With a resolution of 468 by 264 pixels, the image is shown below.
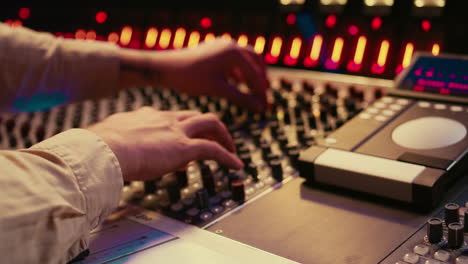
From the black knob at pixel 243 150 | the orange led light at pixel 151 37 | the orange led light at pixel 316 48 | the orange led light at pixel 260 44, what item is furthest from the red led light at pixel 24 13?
the black knob at pixel 243 150

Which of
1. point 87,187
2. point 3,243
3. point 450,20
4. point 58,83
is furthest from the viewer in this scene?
point 58,83

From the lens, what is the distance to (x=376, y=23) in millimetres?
1333

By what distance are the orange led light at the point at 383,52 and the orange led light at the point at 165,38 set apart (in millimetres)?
786

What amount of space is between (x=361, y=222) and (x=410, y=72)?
452 mm

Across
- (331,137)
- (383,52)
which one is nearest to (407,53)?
(383,52)

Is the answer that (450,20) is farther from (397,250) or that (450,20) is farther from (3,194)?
(3,194)

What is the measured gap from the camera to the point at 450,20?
1.20m

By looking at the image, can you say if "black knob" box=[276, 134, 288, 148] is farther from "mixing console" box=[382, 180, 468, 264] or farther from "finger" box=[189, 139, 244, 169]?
"mixing console" box=[382, 180, 468, 264]

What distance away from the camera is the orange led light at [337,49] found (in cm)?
140

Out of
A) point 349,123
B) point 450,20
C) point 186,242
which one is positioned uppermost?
point 450,20

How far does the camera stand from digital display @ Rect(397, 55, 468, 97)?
3.25 ft

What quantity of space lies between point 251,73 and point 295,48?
0.25 meters

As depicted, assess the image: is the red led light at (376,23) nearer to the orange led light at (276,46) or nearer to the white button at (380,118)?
the orange led light at (276,46)

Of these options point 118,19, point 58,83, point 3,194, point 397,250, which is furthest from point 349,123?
point 118,19
